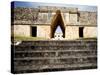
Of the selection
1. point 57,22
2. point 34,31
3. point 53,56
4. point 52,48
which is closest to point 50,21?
point 57,22

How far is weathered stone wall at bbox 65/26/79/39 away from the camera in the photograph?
11.0ft

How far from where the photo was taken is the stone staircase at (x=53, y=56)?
3.14 m

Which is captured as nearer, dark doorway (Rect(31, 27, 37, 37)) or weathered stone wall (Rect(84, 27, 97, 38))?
dark doorway (Rect(31, 27, 37, 37))

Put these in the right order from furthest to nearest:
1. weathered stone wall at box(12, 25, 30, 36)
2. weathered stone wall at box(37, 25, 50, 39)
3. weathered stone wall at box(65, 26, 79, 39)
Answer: weathered stone wall at box(65, 26, 79, 39) → weathered stone wall at box(37, 25, 50, 39) → weathered stone wall at box(12, 25, 30, 36)

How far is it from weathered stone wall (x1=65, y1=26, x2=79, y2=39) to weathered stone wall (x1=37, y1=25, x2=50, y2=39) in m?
0.26

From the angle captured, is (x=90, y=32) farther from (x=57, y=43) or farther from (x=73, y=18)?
(x=57, y=43)

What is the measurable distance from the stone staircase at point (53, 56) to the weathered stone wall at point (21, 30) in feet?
0.37

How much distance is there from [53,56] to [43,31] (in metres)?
0.35

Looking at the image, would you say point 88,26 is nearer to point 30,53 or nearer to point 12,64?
point 30,53

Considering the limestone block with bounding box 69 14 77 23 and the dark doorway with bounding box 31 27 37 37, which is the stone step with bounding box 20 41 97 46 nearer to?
the dark doorway with bounding box 31 27 37 37

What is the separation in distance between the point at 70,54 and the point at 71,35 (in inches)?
9.9

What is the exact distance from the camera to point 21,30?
3.15 metres

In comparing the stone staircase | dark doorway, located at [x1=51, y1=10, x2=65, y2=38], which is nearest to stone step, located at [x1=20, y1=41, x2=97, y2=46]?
the stone staircase

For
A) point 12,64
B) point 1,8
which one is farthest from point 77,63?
point 1,8
